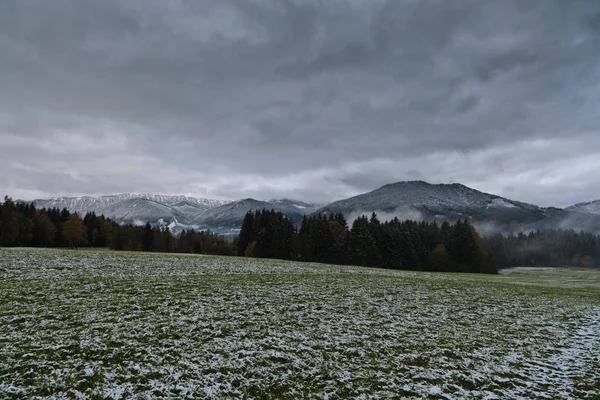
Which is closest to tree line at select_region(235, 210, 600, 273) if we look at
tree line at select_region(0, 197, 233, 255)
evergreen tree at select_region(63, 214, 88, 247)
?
tree line at select_region(0, 197, 233, 255)

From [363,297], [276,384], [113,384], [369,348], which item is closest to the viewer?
[113,384]

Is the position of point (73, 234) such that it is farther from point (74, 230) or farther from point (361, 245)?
point (361, 245)

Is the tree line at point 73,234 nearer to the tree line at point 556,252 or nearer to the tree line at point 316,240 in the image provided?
the tree line at point 316,240

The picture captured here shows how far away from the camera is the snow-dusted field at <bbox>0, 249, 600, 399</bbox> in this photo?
10141 mm

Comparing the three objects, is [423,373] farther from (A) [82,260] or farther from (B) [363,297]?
(A) [82,260]

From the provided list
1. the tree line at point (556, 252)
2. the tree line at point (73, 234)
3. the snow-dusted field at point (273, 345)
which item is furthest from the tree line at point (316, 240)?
the tree line at point (556, 252)

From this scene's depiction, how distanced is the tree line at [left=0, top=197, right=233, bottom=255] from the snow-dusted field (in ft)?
236

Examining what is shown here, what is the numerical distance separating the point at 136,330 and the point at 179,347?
3.04m

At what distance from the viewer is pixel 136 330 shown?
1420 centimetres

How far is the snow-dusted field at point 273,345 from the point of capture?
399 inches

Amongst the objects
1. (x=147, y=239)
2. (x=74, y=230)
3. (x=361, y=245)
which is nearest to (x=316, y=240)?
(x=361, y=245)

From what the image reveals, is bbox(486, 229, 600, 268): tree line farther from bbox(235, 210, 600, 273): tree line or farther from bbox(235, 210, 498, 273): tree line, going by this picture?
bbox(235, 210, 498, 273): tree line

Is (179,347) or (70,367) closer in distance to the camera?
(70,367)

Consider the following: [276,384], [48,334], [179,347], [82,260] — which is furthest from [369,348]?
[82,260]
